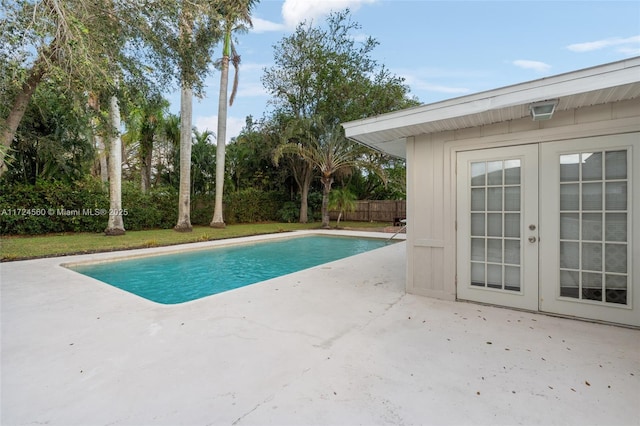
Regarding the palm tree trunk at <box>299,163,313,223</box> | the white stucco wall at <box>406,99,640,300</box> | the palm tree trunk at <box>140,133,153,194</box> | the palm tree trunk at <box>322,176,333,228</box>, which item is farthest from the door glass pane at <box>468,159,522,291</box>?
the palm tree trunk at <box>140,133,153,194</box>

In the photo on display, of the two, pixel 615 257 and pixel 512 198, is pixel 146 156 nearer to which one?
pixel 512 198

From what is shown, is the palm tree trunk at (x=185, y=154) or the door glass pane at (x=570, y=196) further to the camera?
the palm tree trunk at (x=185, y=154)

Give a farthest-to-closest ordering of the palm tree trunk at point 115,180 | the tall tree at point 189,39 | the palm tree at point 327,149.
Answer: the palm tree at point 327,149, the palm tree trunk at point 115,180, the tall tree at point 189,39

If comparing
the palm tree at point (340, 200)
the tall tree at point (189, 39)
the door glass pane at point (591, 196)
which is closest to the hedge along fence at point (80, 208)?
the palm tree at point (340, 200)

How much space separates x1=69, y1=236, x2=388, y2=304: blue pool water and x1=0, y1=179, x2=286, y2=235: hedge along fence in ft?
19.2

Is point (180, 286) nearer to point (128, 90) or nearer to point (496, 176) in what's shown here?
point (128, 90)

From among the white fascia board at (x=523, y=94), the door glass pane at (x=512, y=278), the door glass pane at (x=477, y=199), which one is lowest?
the door glass pane at (x=512, y=278)

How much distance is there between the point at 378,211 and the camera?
65.7 feet

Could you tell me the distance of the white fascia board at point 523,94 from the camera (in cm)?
267

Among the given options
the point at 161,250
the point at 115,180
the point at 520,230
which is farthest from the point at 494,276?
the point at 115,180

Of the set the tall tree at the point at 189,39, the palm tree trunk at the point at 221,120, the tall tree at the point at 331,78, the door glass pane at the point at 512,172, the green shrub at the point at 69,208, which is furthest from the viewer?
the tall tree at the point at 331,78

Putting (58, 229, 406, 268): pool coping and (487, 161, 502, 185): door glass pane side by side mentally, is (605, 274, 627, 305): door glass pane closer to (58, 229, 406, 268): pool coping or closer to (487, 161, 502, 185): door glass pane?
(487, 161, 502, 185): door glass pane

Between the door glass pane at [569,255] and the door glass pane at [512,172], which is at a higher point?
the door glass pane at [512,172]

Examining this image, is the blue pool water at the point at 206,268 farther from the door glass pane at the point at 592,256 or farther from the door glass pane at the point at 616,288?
the door glass pane at the point at 616,288
